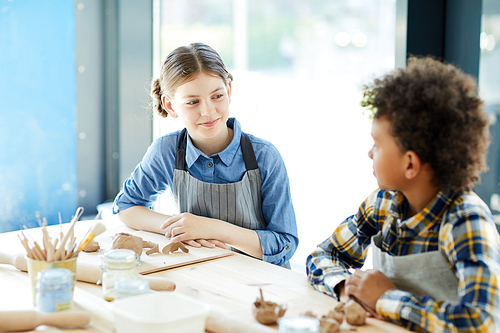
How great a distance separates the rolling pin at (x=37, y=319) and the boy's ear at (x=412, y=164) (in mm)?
631

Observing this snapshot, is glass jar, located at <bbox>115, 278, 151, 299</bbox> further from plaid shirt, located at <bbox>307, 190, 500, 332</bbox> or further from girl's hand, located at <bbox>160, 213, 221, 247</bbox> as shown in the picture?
girl's hand, located at <bbox>160, 213, 221, 247</bbox>

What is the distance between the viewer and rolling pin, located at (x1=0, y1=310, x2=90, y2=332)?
771mm

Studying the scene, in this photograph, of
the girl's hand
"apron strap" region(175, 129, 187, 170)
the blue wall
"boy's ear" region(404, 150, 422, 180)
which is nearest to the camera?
"boy's ear" region(404, 150, 422, 180)

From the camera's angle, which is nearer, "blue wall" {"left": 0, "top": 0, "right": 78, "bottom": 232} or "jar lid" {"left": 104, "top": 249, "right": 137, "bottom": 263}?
"jar lid" {"left": 104, "top": 249, "right": 137, "bottom": 263}

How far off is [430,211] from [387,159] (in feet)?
0.41

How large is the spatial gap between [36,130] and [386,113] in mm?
2257

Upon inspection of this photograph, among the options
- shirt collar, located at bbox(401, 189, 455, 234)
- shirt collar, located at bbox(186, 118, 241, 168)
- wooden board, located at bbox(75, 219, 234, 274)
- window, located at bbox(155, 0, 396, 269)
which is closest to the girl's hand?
wooden board, located at bbox(75, 219, 234, 274)

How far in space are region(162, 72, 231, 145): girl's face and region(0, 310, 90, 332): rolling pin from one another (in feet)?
2.50

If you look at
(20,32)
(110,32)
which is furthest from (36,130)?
(110,32)

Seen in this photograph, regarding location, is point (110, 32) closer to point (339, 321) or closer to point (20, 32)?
point (20, 32)

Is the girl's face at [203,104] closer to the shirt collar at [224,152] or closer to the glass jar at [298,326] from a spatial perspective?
the shirt collar at [224,152]

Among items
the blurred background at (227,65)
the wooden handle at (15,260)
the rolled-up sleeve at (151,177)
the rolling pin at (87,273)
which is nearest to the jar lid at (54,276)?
the rolling pin at (87,273)

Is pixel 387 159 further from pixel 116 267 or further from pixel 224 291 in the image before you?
pixel 116 267

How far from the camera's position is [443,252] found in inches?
33.3
